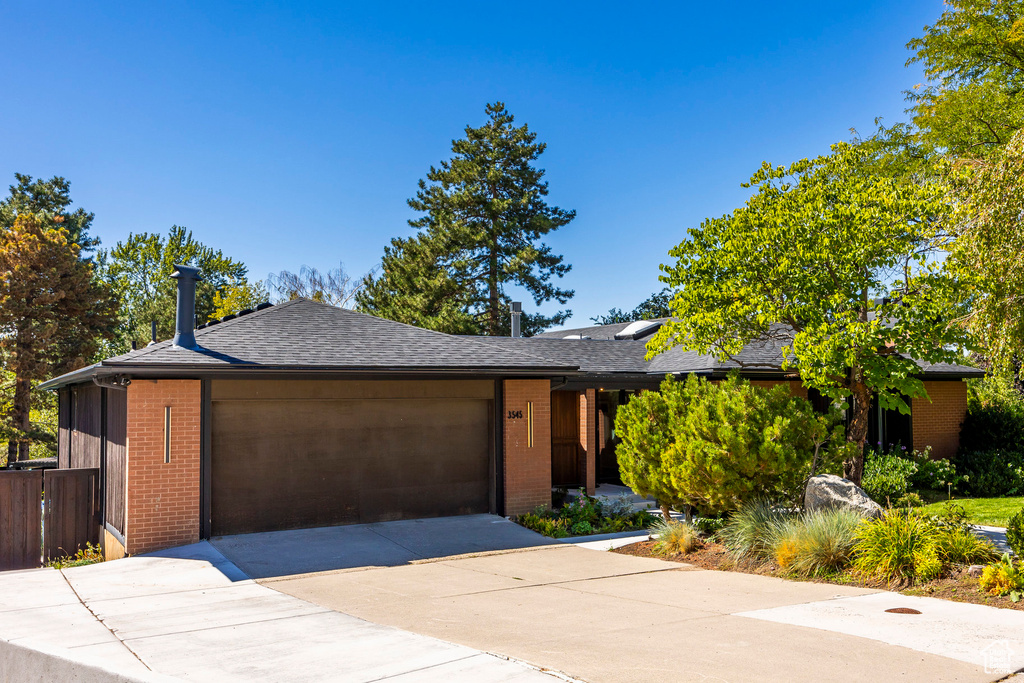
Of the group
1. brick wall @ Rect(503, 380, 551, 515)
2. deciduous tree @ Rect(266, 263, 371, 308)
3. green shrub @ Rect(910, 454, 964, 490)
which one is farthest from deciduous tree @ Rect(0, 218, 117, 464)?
green shrub @ Rect(910, 454, 964, 490)

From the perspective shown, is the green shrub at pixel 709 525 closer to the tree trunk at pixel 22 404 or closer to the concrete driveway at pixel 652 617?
the concrete driveway at pixel 652 617

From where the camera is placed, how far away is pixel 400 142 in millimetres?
33656

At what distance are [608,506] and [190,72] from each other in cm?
1613

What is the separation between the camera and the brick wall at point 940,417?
1833 cm

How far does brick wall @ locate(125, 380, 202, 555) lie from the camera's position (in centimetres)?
1041

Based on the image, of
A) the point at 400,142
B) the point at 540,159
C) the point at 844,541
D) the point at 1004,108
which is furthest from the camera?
the point at 540,159

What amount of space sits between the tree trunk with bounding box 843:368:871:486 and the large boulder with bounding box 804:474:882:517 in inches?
85.3

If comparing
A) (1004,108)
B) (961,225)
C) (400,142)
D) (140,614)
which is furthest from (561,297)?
(140,614)

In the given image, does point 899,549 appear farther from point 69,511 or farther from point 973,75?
point 973,75

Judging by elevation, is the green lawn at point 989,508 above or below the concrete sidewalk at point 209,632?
below

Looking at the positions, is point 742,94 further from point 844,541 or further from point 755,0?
point 844,541

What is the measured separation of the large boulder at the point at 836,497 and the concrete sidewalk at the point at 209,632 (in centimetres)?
630

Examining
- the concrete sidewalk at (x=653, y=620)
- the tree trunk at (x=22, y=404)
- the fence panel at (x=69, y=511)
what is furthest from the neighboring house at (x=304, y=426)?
the tree trunk at (x=22, y=404)

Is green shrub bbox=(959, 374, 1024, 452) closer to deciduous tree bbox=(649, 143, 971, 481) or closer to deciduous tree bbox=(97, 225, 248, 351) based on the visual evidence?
deciduous tree bbox=(649, 143, 971, 481)
